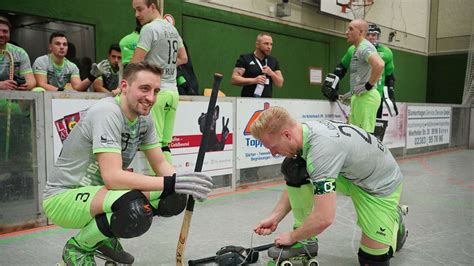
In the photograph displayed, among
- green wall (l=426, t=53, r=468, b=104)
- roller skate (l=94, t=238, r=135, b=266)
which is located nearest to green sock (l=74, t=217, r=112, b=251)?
roller skate (l=94, t=238, r=135, b=266)

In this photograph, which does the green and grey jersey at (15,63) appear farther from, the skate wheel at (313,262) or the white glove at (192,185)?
the skate wheel at (313,262)

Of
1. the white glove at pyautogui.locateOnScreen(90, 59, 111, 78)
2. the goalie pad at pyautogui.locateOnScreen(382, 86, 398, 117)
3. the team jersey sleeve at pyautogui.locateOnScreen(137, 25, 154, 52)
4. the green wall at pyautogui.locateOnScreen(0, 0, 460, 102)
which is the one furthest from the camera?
the green wall at pyautogui.locateOnScreen(0, 0, 460, 102)

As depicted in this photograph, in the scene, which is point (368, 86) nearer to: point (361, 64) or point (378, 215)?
point (361, 64)

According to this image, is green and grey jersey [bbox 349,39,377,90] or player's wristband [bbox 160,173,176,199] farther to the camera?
green and grey jersey [bbox 349,39,377,90]

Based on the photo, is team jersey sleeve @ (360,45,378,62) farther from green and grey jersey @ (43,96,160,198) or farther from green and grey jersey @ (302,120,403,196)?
green and grey jersey @ (43,96,160,198)

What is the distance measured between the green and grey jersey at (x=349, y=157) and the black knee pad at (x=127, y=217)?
26.4 inches

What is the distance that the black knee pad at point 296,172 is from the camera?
1817mm

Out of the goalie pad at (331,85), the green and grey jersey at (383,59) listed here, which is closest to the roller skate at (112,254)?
the green and grey jersey at (383,59)

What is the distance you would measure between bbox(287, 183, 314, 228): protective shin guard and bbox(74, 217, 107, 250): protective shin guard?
0.85 metres

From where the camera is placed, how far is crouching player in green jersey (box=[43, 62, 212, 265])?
1.54m

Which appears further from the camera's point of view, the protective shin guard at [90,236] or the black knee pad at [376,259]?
the black knee pad at [376,259]

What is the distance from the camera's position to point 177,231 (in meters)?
2.50

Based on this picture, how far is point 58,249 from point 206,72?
4697mm

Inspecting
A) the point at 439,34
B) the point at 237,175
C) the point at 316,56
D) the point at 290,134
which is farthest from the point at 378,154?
the point at 439,34
